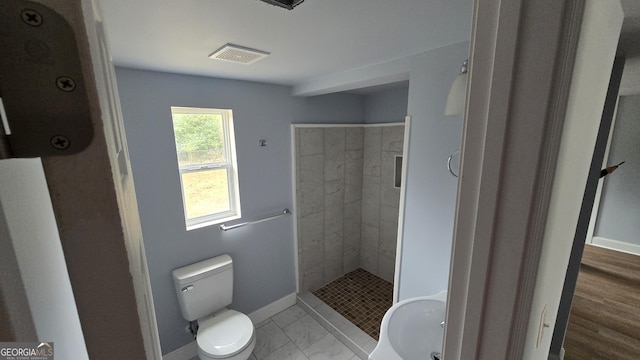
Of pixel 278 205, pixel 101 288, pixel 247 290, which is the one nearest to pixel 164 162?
pixel 278 205

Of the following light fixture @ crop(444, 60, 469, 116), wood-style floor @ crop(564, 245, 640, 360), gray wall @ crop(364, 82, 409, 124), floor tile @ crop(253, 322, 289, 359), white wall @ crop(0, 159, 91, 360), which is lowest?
floor tile @ crop(253, 322, 289, 359)

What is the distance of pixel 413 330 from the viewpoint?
1.33 m

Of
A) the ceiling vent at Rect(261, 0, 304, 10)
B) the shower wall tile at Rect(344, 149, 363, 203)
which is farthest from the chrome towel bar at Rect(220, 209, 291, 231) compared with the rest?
the ceiling vent at Rect(261, 0, 304, 10)

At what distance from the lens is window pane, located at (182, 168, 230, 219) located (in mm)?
2098

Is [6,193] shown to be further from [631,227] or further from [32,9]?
[631,227]

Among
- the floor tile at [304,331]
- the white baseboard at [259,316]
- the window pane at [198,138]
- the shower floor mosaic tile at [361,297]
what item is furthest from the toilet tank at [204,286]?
the shower floor mosaic tile at [361,297]

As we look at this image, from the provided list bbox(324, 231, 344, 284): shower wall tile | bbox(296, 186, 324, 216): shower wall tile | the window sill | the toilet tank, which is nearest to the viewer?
the toilet tank

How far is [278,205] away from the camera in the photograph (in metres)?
2.54

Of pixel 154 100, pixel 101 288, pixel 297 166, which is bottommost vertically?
pixel 297 166

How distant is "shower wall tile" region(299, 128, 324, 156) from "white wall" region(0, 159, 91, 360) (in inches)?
94.1

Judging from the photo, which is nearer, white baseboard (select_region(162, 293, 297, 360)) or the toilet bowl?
the toilet bowl

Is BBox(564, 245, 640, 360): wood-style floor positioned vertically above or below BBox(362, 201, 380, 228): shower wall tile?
below

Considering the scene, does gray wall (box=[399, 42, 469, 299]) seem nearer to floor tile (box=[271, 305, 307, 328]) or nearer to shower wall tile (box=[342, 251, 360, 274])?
floor tile (box=[271, 305, 307, 328])

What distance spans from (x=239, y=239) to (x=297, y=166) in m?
0.87
